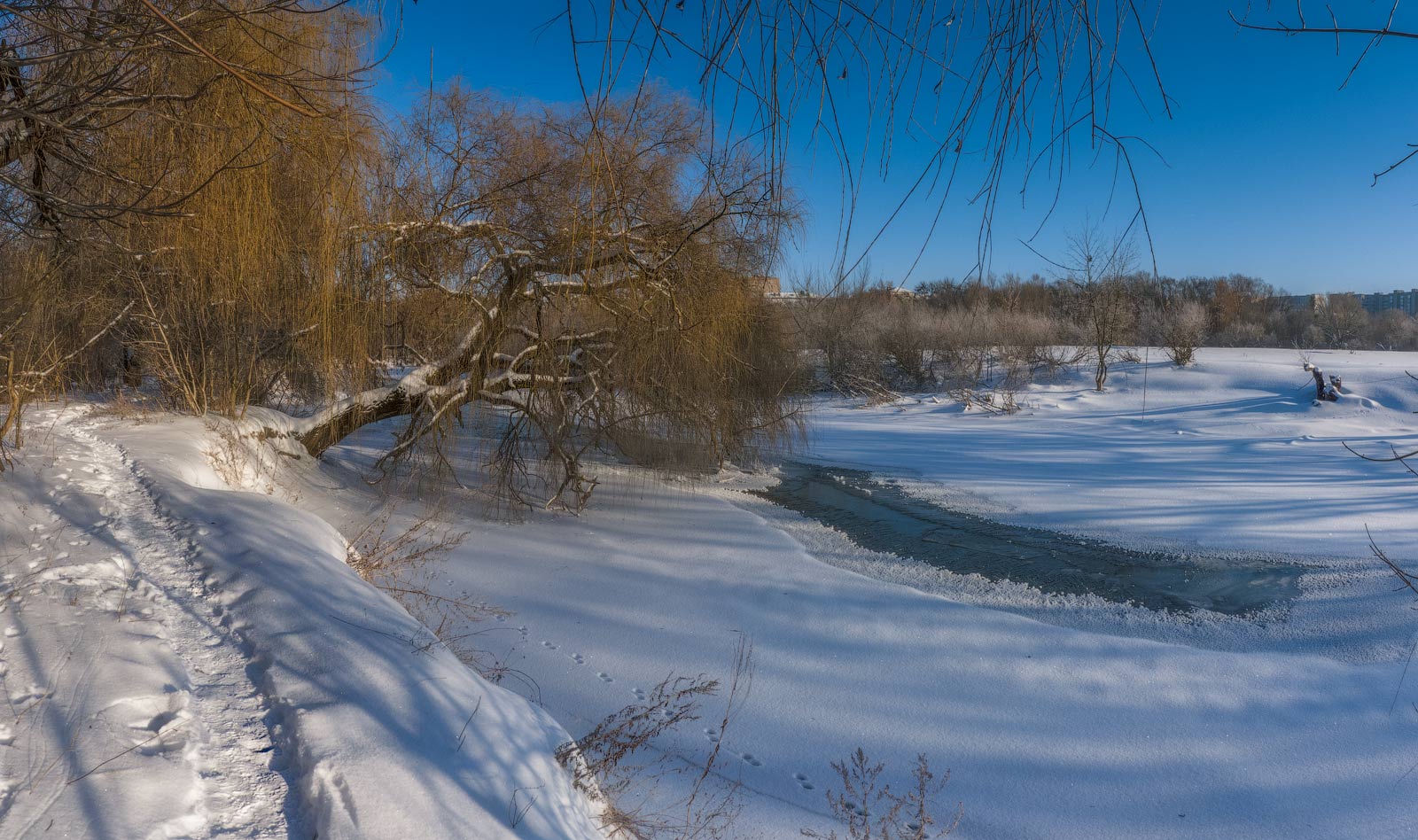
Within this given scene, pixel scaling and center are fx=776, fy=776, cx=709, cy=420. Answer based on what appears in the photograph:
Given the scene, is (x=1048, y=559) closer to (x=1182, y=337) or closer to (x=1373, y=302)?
(x=1182, y=337)

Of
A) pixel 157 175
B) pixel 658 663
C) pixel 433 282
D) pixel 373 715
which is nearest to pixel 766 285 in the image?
pixel 433 282

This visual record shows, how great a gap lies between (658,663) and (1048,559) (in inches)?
184

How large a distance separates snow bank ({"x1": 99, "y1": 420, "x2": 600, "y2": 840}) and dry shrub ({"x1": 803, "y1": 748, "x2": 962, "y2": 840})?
4.65 feet

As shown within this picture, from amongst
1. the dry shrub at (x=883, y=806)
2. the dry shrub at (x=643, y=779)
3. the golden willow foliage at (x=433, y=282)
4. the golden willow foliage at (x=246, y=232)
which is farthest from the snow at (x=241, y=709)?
the golden willow foliage at (x=433, y=282)

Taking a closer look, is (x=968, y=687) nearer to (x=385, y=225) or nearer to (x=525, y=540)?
(x=525, y=540)

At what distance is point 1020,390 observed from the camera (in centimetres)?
2033

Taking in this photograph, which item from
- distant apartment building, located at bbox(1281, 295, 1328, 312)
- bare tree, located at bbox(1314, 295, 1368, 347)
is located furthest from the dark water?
distant apartment building, located at bbox(1281, 295, 1328, 312)

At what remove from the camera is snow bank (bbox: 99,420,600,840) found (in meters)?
2.27

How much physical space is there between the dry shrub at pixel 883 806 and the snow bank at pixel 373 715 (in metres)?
1.42

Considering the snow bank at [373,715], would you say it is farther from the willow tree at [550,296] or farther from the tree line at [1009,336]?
the tree line at [1009,336]

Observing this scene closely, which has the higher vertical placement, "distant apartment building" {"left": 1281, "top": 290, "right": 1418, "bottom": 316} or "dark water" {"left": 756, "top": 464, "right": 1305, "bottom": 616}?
"distant apartment building" {"left": 1281, "top": 290, "right": 1418, "bottom": 316}

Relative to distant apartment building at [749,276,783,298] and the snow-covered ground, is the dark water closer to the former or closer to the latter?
the snow-covered ground

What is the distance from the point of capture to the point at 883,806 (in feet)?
13.2

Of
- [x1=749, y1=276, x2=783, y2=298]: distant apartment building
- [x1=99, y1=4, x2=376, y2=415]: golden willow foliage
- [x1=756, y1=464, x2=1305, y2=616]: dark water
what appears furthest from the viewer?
[x1=749, y1=276, x2=783, y2=298]: distant apartment building
